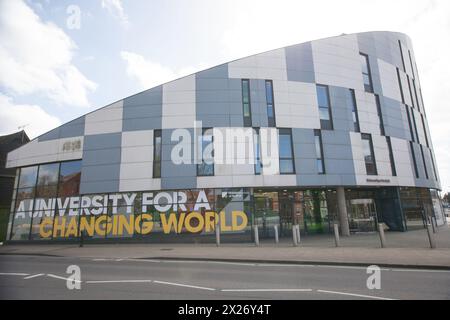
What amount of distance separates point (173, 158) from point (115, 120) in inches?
234

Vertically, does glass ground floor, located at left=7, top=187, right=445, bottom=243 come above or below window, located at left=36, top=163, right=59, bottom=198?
below

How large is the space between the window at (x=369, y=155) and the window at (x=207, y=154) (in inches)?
539

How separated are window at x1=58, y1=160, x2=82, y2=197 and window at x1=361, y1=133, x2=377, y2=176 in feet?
79.7

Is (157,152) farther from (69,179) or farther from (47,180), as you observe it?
(47,180)

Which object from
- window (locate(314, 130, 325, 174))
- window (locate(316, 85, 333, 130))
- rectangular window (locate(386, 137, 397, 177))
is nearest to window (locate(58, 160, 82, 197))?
window (locate(314, 130, 325, 174))

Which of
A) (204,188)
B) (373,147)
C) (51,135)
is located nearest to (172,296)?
(204,188)

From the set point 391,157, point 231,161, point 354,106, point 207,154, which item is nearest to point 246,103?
point 231,161

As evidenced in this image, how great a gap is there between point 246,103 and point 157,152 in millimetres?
8202

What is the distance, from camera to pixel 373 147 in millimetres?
22844

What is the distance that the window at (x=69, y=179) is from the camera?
2016 centimetres

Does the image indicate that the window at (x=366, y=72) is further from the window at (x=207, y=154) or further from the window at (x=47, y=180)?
the window at (x=47, y=180)

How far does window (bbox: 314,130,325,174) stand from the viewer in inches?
817

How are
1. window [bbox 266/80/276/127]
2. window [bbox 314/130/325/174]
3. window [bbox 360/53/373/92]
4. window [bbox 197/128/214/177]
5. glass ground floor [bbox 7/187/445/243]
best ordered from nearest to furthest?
glass ground floor [bbox 7/187/445/243] < window [bbox 197/128/214/177] < window [bbox 266/80/276/127] < window [bbox 314/130/325/174] < window [bbox 360/53/373/92]

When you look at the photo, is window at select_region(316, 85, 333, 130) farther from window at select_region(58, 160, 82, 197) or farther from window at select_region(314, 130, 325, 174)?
window at select_region(58, 160, 82, 197)
